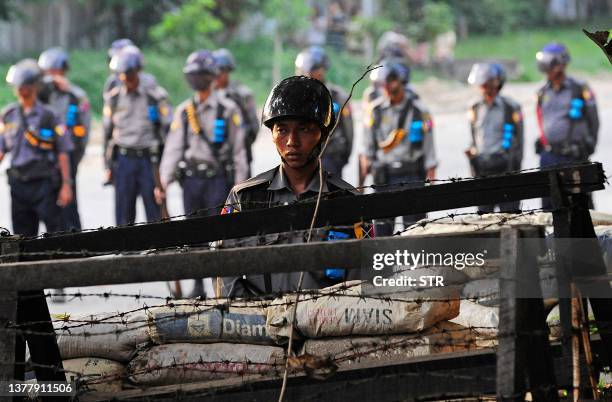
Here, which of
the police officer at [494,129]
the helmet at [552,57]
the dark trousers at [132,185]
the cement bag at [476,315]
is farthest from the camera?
the helmet at [552,57]

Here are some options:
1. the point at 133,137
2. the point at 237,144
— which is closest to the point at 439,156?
the point at 133,137

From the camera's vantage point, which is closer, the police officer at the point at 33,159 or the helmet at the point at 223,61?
the police officer at the point at 33,159

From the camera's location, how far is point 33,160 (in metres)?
14.2

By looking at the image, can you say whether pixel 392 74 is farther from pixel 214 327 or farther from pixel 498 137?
pixel 214 327

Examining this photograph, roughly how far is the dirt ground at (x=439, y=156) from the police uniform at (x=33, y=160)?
0.25 metres

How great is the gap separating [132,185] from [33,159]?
4.31 feet

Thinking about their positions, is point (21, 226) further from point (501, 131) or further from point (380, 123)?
point (501, 131)

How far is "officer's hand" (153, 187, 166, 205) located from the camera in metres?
14.9

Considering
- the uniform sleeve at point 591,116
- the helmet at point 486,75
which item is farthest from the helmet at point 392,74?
the uniform sleeve at point 591,116

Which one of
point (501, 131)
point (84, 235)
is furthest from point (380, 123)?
point (84, 235)

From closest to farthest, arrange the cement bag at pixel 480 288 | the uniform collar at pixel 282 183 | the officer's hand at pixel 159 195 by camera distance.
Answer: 1. the cement bag at pixel 480 288
2. the uniform collar at pixel 282 183
3. the officer's hand at pixel 159 195

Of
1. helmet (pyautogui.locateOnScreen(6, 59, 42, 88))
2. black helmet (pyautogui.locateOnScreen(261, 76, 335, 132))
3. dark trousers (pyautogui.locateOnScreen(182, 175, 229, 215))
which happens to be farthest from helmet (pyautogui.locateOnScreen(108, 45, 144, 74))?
black helmet (pyautogui.locateOnScreen(261, 76, 335, 132))

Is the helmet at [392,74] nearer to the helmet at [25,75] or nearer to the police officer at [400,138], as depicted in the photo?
the police officer at [400,138]

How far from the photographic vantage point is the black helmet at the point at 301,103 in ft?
19.5
